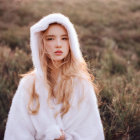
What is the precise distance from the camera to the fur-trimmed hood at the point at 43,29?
2145 millimetres

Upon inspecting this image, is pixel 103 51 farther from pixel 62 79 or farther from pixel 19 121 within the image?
pixel 19 121

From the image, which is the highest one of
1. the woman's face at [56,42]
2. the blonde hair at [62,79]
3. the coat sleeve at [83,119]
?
the woman's face at [56,42]

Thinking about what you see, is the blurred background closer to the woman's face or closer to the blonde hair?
the blonde hair

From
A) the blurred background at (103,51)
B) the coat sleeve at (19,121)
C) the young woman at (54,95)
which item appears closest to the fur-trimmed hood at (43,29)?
the young woman at (54,95)

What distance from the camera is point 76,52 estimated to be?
235 cm

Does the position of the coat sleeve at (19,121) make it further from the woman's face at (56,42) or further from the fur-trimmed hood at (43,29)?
the woman's face at (56,42)

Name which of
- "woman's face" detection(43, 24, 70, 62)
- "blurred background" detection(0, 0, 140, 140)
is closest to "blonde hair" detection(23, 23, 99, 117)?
"woman's face" detection(43, 24, 70, 62)

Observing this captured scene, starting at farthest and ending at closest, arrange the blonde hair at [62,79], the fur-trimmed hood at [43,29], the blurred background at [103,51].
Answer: the blurred background at [103,51] < the blonde hair at [62,79] < the fur-trimmed hood at [43,29]

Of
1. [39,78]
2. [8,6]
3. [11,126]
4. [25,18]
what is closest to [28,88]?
[39,78]

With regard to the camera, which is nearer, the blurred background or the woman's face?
the woman's face

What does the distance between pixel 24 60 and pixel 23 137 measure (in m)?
2.79

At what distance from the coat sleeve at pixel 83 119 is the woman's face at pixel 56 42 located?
17.0 inches

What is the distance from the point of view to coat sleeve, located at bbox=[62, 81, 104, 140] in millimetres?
2314

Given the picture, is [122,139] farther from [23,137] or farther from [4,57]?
[4,57]
